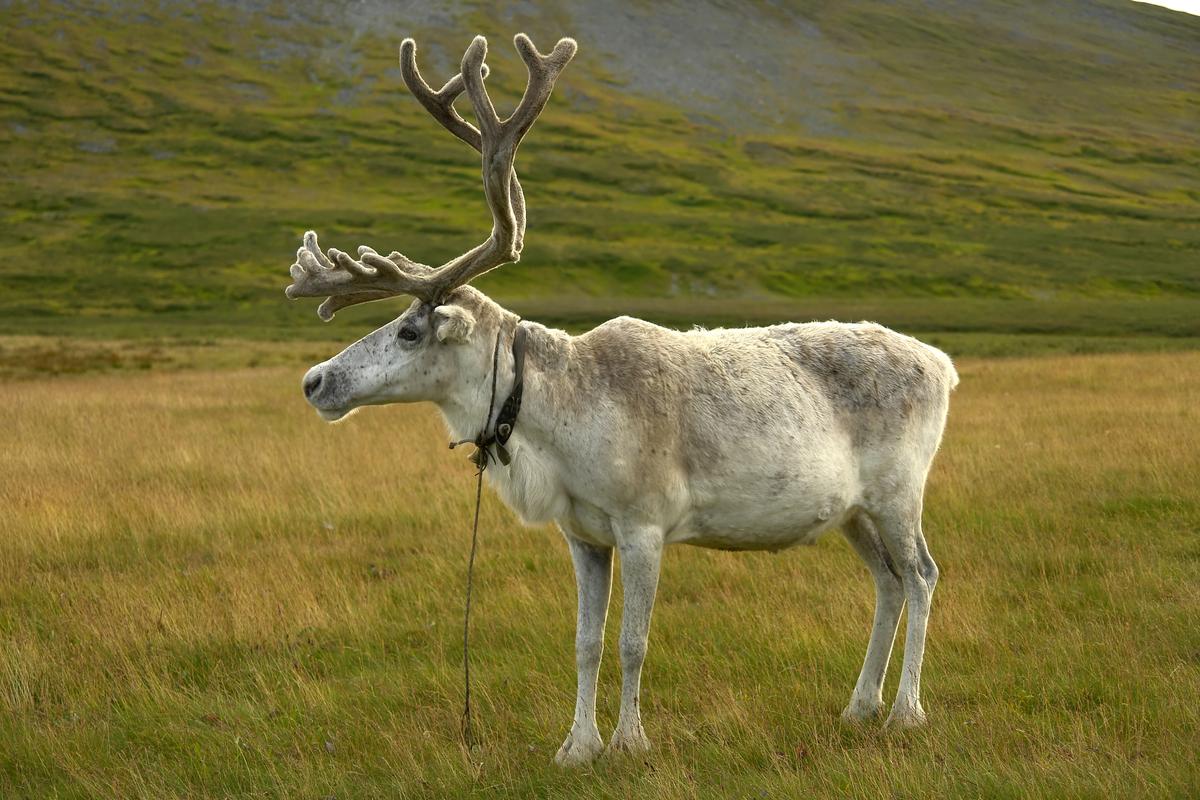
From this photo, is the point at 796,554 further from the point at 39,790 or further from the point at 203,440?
the point at 203,440

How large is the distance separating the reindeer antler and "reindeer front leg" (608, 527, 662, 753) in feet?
5.17

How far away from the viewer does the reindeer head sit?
19.1 feet

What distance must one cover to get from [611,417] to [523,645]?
2319 millimetres

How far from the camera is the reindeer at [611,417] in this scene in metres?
5.77

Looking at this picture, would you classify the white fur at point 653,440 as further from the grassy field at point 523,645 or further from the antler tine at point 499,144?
the grassy field at point 523,645

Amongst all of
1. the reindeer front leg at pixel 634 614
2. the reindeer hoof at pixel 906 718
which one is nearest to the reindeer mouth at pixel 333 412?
the reindeer front leg at pixel 634 614

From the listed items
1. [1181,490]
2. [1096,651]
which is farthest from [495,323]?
[1181,490]

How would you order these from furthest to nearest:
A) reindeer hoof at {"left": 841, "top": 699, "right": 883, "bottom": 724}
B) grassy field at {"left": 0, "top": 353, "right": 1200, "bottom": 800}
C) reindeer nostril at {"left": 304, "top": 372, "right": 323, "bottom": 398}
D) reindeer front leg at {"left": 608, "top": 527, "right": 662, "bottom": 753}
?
1. reindeer hoof at {"left": 841, "top": 699, "right": 883, "bottom": 724}
2. reindeer nostril at {"left": 304, "top": 372, "right": 323, "bottom": 398}
3. reindeer front leg at {"left": 608, "top": 527, "right": 662, "bottom": 753}
4. grassy field at {"left": 0, "top": 353, "right": 1200, "bottom": 800}

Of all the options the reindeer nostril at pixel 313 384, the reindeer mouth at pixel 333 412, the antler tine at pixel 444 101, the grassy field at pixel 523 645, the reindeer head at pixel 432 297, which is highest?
the antler tine at pixel 444 101

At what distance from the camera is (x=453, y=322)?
223 inches

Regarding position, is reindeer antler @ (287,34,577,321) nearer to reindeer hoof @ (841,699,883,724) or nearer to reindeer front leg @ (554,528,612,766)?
reindeer front leg @ (554,528,612,766)

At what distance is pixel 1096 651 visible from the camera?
6.71 metres

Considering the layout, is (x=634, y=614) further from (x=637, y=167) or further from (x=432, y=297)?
(x=637, y=167)

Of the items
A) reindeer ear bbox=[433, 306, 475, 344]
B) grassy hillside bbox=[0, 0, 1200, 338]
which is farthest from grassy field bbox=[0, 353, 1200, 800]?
grassy hillside bbox=[0, 0, 1200, 338]
